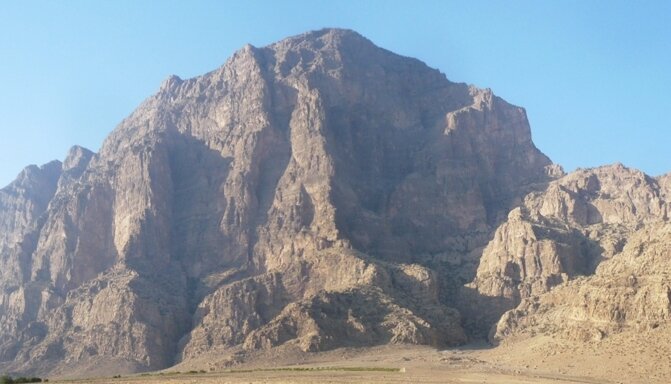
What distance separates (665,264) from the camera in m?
115

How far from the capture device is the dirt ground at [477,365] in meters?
92.8

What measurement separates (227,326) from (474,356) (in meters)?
53.4

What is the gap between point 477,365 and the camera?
112000 mm

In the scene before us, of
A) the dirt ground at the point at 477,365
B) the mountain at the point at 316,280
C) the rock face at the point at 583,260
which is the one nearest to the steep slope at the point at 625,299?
the rock face at the point at 583,260

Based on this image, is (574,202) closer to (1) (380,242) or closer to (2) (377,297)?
(1) (380,242)

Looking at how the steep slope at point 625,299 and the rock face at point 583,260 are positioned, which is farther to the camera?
the rock face at point 583,260

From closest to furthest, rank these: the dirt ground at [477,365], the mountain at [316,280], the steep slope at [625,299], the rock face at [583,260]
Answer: the dirt ground at [477,365] < the steep slope at [625,299] < the rock face at [583,260] < the mountain at [316,280]

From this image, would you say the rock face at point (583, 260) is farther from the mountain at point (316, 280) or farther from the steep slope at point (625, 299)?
the mountain at point (316, 280)

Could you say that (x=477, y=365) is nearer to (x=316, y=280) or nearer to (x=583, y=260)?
(x=583, y=260)

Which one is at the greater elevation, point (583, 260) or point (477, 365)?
point (583, 260)

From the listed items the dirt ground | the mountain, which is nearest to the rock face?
the mountain

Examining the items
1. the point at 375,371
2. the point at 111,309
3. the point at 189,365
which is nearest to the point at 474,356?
the point at 375,371

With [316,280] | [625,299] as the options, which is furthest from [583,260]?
[625,299]

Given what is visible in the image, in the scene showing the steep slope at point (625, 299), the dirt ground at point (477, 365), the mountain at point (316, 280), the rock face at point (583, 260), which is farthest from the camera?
the mountain at point (316, 280)
